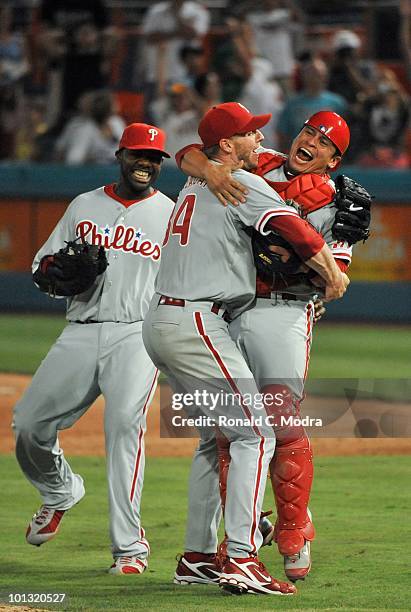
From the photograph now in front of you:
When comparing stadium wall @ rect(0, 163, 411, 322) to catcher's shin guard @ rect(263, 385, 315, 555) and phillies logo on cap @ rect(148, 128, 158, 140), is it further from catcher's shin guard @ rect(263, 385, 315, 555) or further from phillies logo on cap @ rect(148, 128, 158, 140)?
catcher's shin guard @ rect(263, 385, 315, 555)

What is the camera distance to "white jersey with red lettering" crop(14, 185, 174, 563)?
5.73 m

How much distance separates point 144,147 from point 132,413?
1.26 m

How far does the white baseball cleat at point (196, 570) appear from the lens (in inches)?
214

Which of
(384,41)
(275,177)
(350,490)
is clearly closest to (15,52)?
(384,41)

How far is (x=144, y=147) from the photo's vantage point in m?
6.00

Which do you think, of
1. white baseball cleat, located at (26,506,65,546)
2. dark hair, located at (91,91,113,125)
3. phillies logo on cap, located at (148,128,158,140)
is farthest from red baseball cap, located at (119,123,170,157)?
dark hair, located at (91,91,113,125)

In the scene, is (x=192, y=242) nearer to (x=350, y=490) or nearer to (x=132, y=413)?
(x=132, y=413)

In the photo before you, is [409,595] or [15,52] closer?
[409,595]

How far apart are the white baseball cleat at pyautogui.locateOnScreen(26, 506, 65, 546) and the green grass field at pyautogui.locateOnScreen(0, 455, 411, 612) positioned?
8cm

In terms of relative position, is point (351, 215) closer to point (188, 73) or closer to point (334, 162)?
point (334, 162)

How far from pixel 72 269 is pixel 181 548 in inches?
58.6

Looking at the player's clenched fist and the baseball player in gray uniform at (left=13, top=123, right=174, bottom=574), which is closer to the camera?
the player's clenched fist

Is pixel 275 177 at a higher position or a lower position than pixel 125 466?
higher

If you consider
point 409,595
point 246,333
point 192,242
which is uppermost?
point 192,242
